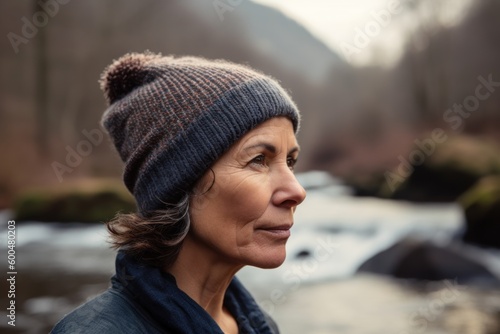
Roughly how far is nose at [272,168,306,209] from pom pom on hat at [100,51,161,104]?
1.45 feet

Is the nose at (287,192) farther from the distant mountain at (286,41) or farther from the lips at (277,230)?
the distant mountain at (286,41)

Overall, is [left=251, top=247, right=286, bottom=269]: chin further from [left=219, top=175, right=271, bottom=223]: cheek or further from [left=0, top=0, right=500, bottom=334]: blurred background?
[left=0, top=0, right=500, bottom=334]: blurred background

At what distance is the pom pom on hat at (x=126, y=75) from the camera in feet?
4.77

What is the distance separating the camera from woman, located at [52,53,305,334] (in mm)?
1266

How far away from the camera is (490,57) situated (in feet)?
18.3

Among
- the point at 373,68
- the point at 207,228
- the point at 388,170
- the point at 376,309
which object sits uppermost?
the point at 207,228

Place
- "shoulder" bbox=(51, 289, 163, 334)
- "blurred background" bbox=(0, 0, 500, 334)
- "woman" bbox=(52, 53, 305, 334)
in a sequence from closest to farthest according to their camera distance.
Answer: "shoulder" bbox=(51, 289, 163, 334) → "woman" bbox=(52, 53, 305, 334) → "blurred background" bbox=(0, 0, 500, 334)

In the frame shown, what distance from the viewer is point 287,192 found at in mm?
1285

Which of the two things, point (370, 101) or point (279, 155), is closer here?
point (279, 155)

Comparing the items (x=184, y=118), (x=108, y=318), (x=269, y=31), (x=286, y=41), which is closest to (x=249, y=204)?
(x=184, y=118)

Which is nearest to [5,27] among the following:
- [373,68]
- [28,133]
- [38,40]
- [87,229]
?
[38,40]

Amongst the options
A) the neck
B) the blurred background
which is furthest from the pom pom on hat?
the blurred background

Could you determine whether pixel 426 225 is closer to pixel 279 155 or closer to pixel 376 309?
pixel 376 309

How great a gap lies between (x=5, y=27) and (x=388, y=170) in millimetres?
3797
